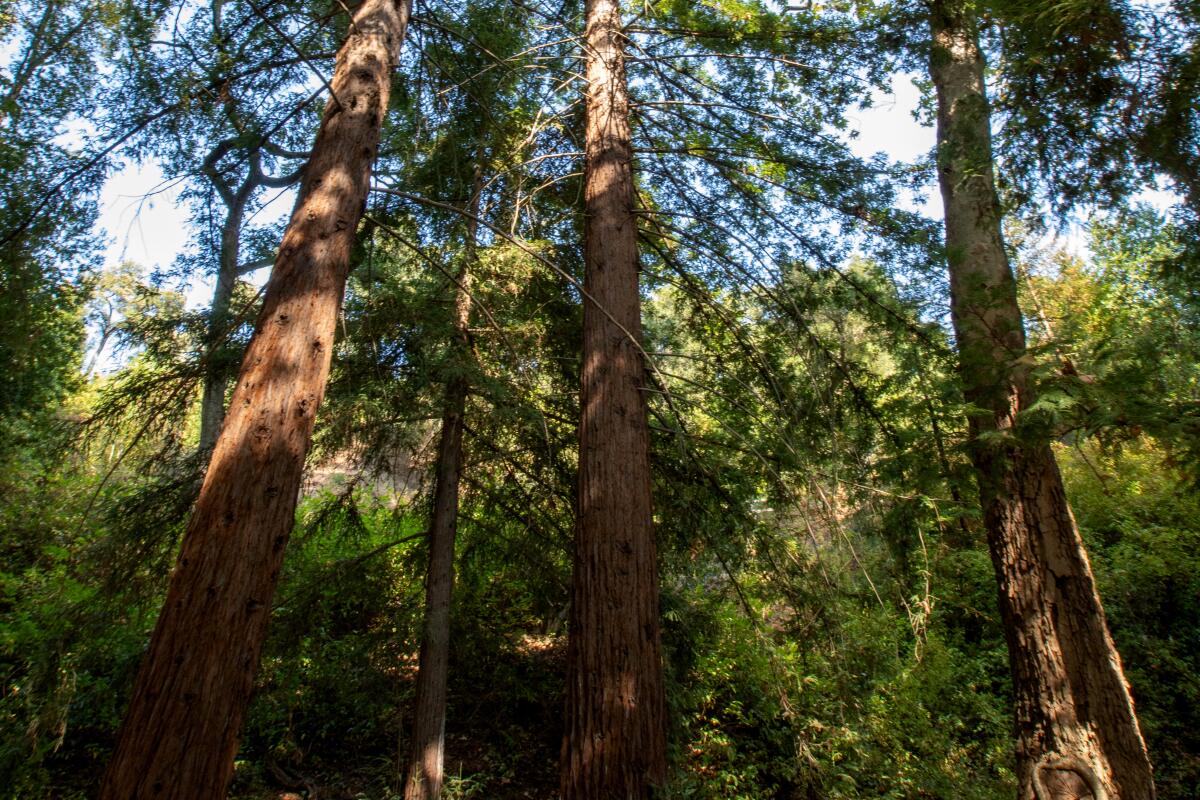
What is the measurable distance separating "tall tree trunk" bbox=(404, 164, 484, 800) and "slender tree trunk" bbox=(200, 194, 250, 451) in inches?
77.4

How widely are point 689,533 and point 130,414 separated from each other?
16.6 feet

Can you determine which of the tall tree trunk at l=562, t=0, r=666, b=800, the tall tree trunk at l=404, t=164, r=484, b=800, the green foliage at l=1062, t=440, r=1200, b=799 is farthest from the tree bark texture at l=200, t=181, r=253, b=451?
the green foliage at l=1062, t=440, r=1200, b=799

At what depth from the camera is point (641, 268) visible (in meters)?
4.72

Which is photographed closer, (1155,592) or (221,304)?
(221,304)

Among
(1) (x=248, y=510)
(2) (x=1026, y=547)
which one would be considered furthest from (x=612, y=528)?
(2) (x=1026, y=547)

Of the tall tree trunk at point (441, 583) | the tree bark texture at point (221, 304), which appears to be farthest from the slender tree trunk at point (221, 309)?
the tall tree trunk at point (441, 583)

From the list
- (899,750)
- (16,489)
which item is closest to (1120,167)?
(899,750)

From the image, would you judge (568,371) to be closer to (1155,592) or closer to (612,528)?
(612,528)

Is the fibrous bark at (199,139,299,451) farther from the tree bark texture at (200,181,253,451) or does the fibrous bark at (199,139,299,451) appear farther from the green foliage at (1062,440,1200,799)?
the green foliage at (1062,440,1200,799)

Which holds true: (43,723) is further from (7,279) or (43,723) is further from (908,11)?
(908,11)

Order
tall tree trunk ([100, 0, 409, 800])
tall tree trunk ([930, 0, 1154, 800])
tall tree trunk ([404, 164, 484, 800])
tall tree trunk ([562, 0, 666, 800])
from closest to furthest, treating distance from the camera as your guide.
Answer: tall tree trunk ([100, 0, 409, 800])
tall tree trunk ([562, 0, 666, 800])
tall tree trunk ([930, 0, 1154, 800])
tall tree trunk ([404, 164, 484, 800])

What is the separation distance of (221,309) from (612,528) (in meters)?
4.40

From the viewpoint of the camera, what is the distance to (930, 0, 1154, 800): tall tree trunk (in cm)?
380

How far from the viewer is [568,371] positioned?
21.7 feet
